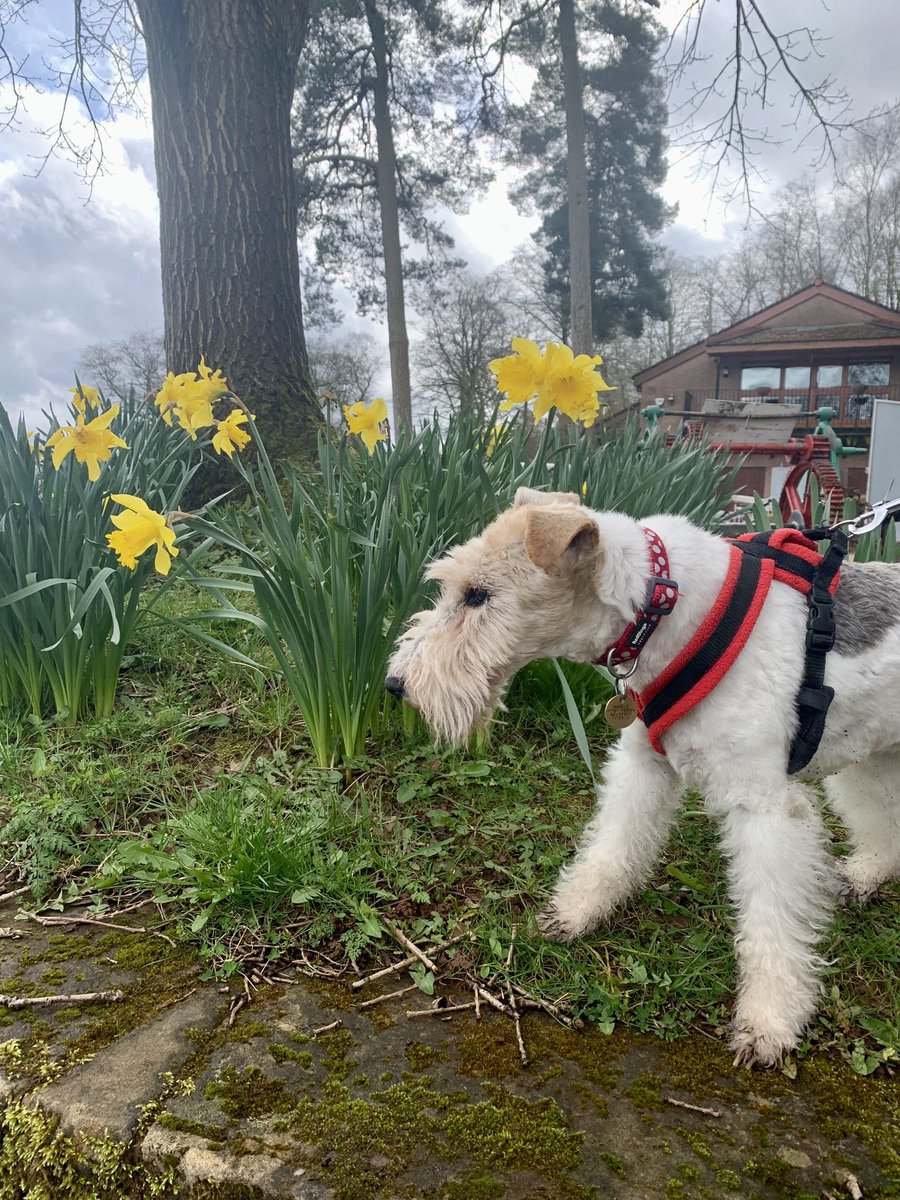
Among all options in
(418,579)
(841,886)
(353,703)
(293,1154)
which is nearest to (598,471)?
(418,579)

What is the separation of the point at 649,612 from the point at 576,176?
15548 millimetres

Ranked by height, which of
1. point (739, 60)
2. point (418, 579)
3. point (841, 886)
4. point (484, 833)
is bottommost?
point (841, 886)

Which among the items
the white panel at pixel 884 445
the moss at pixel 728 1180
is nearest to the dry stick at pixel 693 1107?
the moss at pixel 728 1180

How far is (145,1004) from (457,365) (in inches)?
903

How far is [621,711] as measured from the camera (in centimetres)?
183

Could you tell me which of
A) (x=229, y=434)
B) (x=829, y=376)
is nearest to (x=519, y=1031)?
(x=229, y=434)

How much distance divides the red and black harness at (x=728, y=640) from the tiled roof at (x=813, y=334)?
33.1 m

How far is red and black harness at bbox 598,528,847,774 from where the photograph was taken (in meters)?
1.72

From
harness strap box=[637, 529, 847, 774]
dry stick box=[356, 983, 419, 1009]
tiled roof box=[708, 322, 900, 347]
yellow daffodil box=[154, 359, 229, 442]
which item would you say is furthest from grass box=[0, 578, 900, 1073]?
tiled roof box=[708, 322, 900, 347]

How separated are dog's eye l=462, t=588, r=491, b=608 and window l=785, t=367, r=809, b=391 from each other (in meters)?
33.9

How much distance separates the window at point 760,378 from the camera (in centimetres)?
3159

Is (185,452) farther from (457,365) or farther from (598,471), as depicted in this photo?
(457,365)

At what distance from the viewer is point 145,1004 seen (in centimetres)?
168

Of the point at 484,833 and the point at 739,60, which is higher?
the point at 739,60
